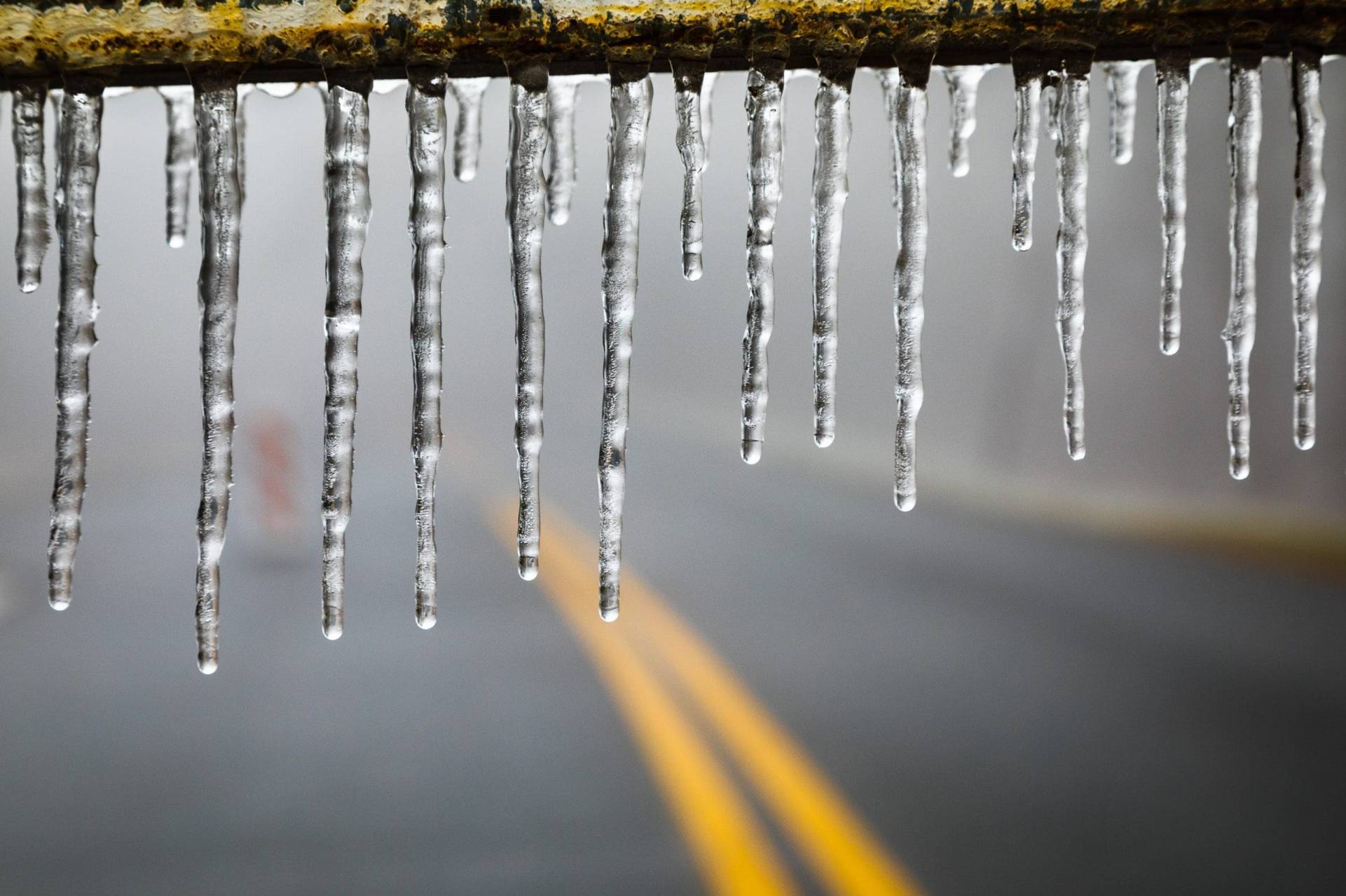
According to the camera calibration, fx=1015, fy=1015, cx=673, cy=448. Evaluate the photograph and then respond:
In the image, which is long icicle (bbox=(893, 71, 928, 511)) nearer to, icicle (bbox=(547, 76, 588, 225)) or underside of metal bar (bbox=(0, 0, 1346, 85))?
underside of metal bar (bbox=(0, 0, 1346, 85))

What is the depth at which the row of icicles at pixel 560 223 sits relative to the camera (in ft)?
2.11

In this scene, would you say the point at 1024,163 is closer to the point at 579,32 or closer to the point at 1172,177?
the point at 1172,177

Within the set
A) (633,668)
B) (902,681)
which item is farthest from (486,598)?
(902,681)

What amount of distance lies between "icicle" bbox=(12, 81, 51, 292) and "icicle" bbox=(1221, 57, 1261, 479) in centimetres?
77

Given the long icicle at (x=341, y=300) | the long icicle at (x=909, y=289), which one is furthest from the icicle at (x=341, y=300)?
the long icicle at (x=909, y=289)

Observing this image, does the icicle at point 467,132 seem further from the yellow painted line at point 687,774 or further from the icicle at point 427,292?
the yellow painted line at point 687,774

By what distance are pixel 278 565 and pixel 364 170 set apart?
22.2 ft

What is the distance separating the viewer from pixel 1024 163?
0.75m

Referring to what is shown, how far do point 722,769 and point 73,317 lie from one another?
2.97 m

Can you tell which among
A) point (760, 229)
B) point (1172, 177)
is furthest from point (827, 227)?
point (1172, 177)

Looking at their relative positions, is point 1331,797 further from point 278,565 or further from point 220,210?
point 278,565

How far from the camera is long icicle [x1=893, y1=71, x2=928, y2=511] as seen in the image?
0.69 metres

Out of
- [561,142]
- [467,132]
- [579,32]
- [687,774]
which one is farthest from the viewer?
[687,774]

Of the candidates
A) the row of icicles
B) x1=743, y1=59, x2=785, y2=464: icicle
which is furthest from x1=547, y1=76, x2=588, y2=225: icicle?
x1=743, y1=59, x2=785, y2=464: icicle
